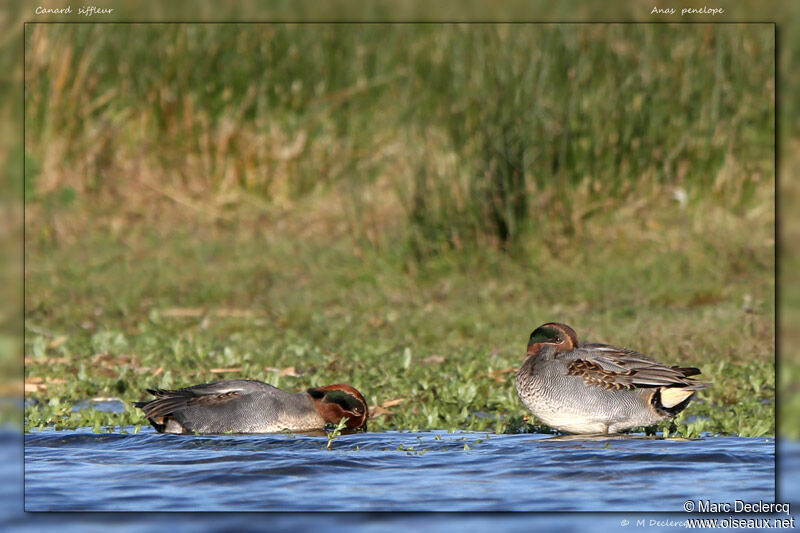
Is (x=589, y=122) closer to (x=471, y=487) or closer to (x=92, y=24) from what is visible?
(x=92, y=24)

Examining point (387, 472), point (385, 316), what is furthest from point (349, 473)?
point (385, 316)

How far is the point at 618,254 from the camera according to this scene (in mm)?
11469

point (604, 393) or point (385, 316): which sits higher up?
point (385, 316)

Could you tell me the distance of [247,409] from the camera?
6625 millimetres

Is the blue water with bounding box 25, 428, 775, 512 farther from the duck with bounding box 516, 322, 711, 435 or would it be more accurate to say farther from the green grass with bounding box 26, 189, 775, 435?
the green grass with bounding box 26, 189, 775, 435

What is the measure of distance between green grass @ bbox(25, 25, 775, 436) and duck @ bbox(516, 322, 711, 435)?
0.53 m

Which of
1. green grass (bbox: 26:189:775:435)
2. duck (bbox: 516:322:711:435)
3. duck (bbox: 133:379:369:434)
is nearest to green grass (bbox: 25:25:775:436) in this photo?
green grass (bbox: 26:189:775:435)

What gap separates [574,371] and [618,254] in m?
5.31

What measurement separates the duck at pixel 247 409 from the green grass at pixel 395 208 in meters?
0.27

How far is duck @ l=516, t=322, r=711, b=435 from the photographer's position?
623cm

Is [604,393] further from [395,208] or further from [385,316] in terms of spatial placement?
[395,208]

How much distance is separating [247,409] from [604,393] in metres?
2.03

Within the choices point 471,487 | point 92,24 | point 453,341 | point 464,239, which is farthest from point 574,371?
point 92,24

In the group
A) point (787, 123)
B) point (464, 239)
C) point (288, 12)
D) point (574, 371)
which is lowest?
point (574, 371)
